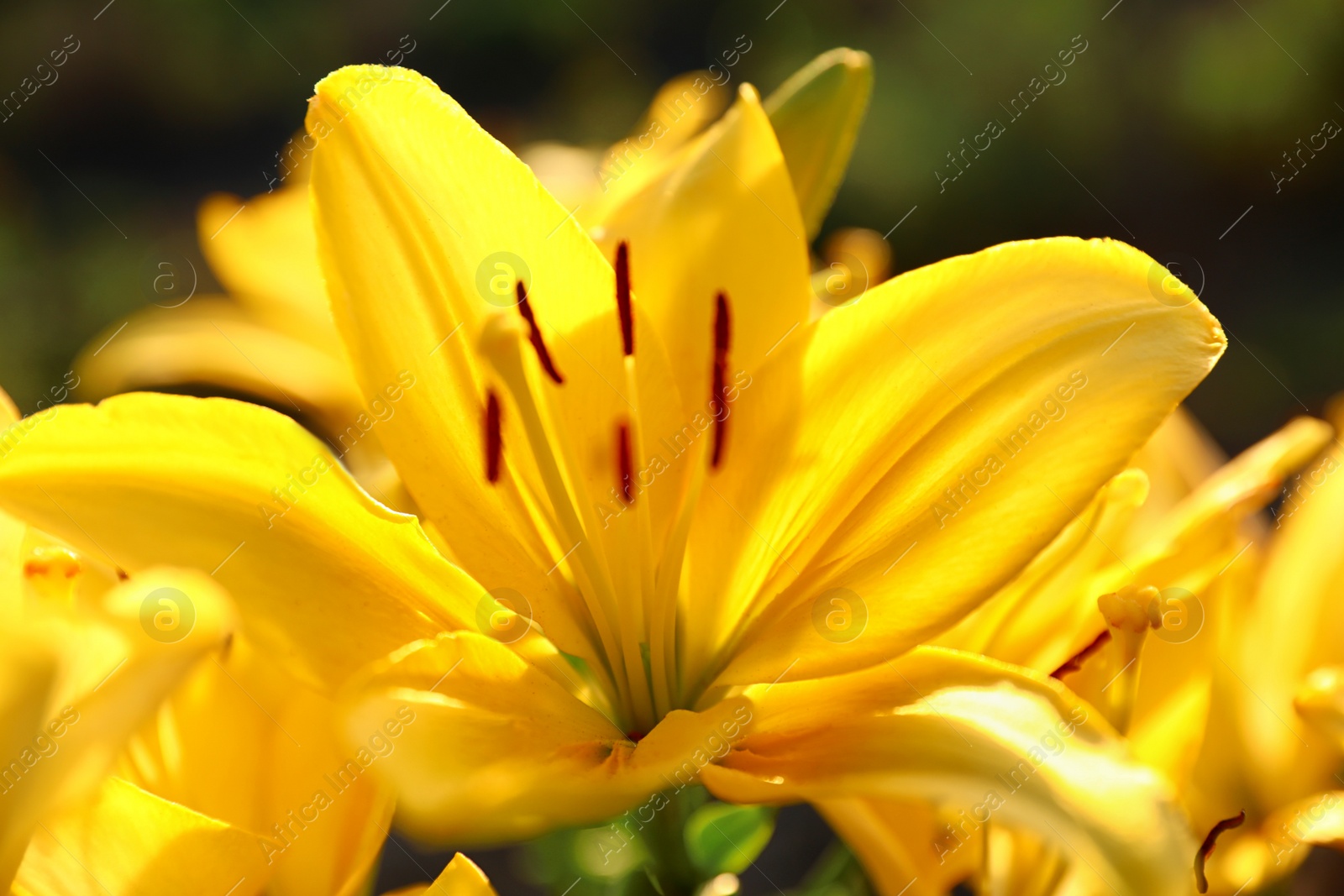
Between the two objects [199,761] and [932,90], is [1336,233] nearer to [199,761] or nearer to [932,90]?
[932,90]

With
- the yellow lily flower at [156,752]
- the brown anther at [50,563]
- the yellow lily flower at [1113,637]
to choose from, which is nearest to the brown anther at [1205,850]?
the yellow lily flower at [1113,637]

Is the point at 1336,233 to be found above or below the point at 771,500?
below

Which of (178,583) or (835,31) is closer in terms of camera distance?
(178,583)

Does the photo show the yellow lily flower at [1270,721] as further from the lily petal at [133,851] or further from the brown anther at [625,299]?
the lily petal at [133,851]

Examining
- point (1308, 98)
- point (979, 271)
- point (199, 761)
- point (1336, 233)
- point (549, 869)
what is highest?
point (979, 271)

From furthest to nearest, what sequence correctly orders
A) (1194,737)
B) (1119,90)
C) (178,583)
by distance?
(1119,90) < (1194,737) < (178,583)

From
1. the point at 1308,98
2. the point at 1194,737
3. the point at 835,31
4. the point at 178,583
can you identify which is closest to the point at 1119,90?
the point at 1308,98

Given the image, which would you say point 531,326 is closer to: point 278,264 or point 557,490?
point 557,490
